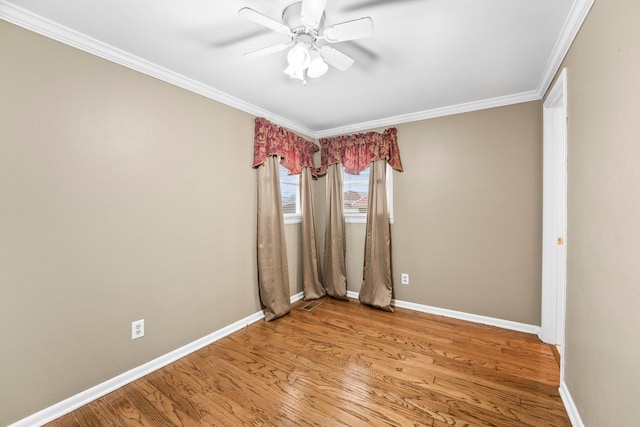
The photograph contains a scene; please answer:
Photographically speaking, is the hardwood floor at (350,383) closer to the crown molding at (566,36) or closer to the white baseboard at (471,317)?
the white baseboard at (471,317)

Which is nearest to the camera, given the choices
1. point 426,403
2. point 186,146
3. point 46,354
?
point 46,354

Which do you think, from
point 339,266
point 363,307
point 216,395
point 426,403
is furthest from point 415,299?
point 216,395

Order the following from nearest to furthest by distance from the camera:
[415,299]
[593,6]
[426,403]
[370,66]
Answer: [593,6]
[426,403]
[370,66]
[415,299]

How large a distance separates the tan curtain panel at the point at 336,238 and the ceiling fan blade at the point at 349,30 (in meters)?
2.31

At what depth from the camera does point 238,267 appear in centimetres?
283

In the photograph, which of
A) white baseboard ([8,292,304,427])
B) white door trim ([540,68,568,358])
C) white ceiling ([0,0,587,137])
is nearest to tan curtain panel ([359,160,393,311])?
white ceiling ([0,0,587,137])

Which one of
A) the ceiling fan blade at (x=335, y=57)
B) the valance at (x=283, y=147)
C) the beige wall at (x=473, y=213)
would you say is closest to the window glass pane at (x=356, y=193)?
the beige wall at (x=473, y=213)

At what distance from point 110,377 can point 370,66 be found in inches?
117

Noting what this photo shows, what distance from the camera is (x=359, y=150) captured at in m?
3.53

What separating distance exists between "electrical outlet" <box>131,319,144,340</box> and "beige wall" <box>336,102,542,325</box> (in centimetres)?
266

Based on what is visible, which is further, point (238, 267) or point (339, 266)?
point (339, 266)

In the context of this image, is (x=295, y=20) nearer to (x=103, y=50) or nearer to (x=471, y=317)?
(x=103, y=50)

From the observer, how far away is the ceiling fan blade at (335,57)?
5.22ft

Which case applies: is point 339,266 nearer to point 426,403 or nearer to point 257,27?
point 426,403
